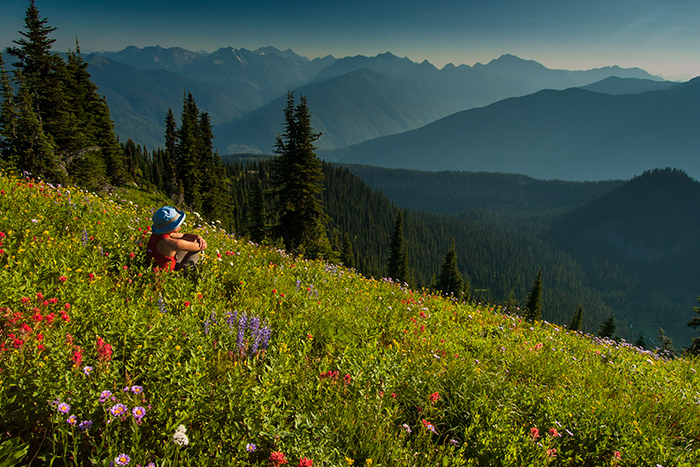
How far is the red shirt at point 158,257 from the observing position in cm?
562

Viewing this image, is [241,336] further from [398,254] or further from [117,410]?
[398,254]

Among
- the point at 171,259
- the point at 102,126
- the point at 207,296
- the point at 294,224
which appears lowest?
the point at 294,224

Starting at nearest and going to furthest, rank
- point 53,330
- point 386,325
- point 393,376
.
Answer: point 53,330, point 393,376, point 386,325

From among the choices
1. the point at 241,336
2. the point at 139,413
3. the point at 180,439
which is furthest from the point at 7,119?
the point at 180,439

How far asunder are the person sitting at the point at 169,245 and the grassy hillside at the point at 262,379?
28 centimetres

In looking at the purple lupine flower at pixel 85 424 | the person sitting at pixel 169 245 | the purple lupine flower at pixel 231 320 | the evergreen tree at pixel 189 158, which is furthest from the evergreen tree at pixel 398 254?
the purple lupine flower at pixel 85 424

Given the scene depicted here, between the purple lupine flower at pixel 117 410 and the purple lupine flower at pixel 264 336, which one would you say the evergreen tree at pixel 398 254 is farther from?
the purple lupine flower at pixel 117 410

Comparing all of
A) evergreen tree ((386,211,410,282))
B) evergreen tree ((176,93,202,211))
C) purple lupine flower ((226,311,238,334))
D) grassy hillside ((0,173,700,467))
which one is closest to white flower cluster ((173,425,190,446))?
grassy hillside ((0,173,700,467))

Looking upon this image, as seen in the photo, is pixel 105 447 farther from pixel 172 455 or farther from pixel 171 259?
pixel 171 259

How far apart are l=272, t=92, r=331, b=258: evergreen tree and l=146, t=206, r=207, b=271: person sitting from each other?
74.0 ft

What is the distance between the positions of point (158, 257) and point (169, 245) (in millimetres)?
292

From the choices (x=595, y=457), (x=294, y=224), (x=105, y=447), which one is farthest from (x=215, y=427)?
(x=294, y=224)

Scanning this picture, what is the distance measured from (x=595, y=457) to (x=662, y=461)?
A: 68 centimetres

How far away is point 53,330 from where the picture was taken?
3.42 m
